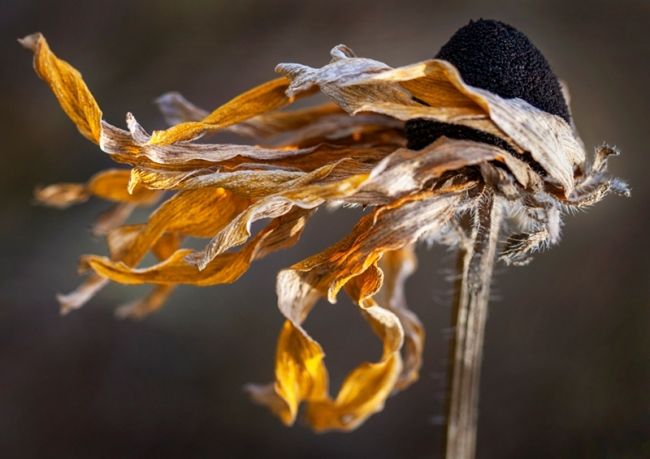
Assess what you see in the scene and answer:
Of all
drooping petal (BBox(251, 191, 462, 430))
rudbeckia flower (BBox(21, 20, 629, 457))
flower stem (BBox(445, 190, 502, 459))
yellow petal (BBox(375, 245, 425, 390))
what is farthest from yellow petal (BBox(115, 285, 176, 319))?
flower stem (BBox(445, 190, 502, 459))

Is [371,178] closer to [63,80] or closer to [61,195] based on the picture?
[63,80]

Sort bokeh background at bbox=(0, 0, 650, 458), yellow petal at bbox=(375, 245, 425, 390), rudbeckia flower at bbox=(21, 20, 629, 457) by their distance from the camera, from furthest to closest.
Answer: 1. bokeh background at bbox=(0, 0, 650, 458)
2. yellow petal at bbox=(375, 245, 425, 390)
3. rudbeckia flower at bbox=(21, 20, 629, 457)

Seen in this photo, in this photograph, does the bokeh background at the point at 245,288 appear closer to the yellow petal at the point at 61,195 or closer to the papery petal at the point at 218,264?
the yellow petal at the point at 61,195

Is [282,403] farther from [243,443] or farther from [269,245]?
[243,443]

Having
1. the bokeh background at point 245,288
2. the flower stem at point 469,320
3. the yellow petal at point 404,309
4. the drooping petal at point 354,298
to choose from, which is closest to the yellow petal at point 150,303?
the drooping petal at point 354,298

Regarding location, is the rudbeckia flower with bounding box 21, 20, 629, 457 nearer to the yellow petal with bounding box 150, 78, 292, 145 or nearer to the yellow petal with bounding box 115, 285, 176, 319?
the yellow petal with bounding box 150, 78, 292, 145

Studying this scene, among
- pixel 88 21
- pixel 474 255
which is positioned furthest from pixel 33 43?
pixel 88 21

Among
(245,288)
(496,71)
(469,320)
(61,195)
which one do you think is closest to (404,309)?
(469,320)
